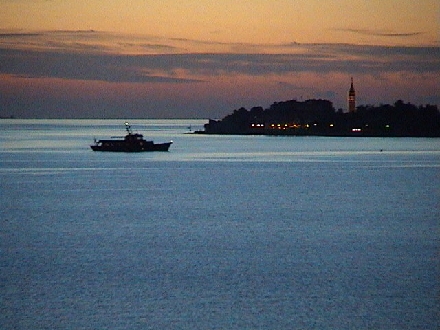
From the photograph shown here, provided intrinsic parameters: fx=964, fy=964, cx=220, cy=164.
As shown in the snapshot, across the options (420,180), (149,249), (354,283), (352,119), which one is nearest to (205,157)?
(420,180)

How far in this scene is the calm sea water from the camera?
1555 centimetres

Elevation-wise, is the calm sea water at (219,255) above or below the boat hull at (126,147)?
above

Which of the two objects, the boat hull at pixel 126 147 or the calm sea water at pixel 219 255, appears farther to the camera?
the boat hull at pixel 126 147

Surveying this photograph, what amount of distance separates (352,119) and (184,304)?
12080 cm

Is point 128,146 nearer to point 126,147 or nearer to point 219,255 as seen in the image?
point 126,147

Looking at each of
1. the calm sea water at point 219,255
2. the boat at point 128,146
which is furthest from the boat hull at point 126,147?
the calm sea water at point 219,255

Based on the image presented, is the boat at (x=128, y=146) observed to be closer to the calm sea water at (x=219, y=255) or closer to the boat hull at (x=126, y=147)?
the boat hull at (x=126, y=147)

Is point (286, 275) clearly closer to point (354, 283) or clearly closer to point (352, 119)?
point (354, 283)

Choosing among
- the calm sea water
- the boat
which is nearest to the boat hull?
the boat

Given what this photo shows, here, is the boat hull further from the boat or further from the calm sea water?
the calm sea water

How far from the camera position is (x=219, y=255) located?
69.1ft

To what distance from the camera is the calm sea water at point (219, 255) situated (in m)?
15.5

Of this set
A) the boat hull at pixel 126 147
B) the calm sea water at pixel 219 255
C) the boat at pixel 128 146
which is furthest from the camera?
the boat hull at pixel 126 147

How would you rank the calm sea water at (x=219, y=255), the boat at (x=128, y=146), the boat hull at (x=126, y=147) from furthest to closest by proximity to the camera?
the boat hull at (x=126, y=147)
the boat at (x=128, y=146)
the calm sea water at (x=219, y=255)
